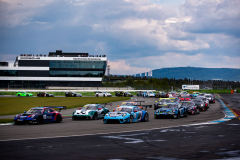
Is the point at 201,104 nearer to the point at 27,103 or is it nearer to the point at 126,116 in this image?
the point at 126,116

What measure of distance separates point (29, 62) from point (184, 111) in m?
91.6

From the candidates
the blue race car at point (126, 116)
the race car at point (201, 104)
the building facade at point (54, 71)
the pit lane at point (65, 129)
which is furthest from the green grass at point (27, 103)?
the building facade at point (54, 71)

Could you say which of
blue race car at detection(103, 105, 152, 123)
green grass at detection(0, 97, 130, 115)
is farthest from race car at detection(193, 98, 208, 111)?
green grass at detection(0, 97, 130, 115)

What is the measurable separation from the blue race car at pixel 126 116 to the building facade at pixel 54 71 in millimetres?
84765

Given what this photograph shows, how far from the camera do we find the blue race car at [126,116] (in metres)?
19.2

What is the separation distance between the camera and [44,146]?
34.3 feet

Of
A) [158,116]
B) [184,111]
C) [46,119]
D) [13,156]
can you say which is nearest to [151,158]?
[13,156]

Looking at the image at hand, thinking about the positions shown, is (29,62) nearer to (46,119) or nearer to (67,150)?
(46,119)

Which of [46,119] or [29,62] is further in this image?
[29,62]

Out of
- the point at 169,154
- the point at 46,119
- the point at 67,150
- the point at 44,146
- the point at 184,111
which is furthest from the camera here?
the point at 184,111

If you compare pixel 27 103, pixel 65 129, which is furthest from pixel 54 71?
pixel 65 129

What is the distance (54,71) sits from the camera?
108 m

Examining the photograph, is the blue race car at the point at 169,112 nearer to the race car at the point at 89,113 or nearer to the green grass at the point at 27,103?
the race car at the point at 89,113

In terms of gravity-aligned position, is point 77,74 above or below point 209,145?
above
